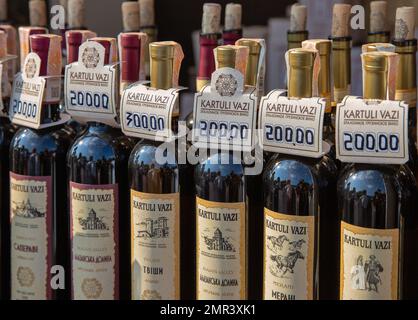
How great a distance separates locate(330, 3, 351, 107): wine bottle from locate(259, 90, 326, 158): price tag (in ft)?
0.56

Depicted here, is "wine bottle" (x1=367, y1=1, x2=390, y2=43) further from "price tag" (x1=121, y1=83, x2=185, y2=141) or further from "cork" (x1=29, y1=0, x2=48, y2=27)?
"cork" (x1=29, y1=0, x2=48, y2=27)

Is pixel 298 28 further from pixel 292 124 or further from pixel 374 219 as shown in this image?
pixel 374 219

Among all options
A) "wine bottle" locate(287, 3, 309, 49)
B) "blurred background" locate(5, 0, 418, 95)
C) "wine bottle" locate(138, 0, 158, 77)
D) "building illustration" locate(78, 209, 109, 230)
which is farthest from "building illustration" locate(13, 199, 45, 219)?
"blurred background" locate(5, 0, 418, 95)

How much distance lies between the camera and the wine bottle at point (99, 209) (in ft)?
4.44

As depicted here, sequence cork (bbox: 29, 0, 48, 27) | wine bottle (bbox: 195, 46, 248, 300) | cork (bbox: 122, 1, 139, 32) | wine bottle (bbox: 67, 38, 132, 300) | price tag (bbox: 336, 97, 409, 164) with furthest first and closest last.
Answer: cork (bbox: 29, 0, 48, 27) → cork (bbox: 122, 1, 139, 32) → wine bottle (bbox: 67, 38, 132, 300) → wine bottle (bbox: 195, 46, 248, 300) → price tag (bbox: 336, 97, 409, 164)

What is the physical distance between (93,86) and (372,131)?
1.59 ft

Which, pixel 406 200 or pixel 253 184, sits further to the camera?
pixel 253 184

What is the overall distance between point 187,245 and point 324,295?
24 cm

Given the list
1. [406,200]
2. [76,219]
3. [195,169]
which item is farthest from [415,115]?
[76,219]

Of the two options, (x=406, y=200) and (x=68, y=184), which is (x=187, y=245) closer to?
(x=68, y=184)

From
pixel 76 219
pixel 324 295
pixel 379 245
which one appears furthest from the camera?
pixel 76 219

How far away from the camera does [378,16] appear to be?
1489mm

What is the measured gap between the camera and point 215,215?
1.25 metres

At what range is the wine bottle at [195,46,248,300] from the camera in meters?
1.24
